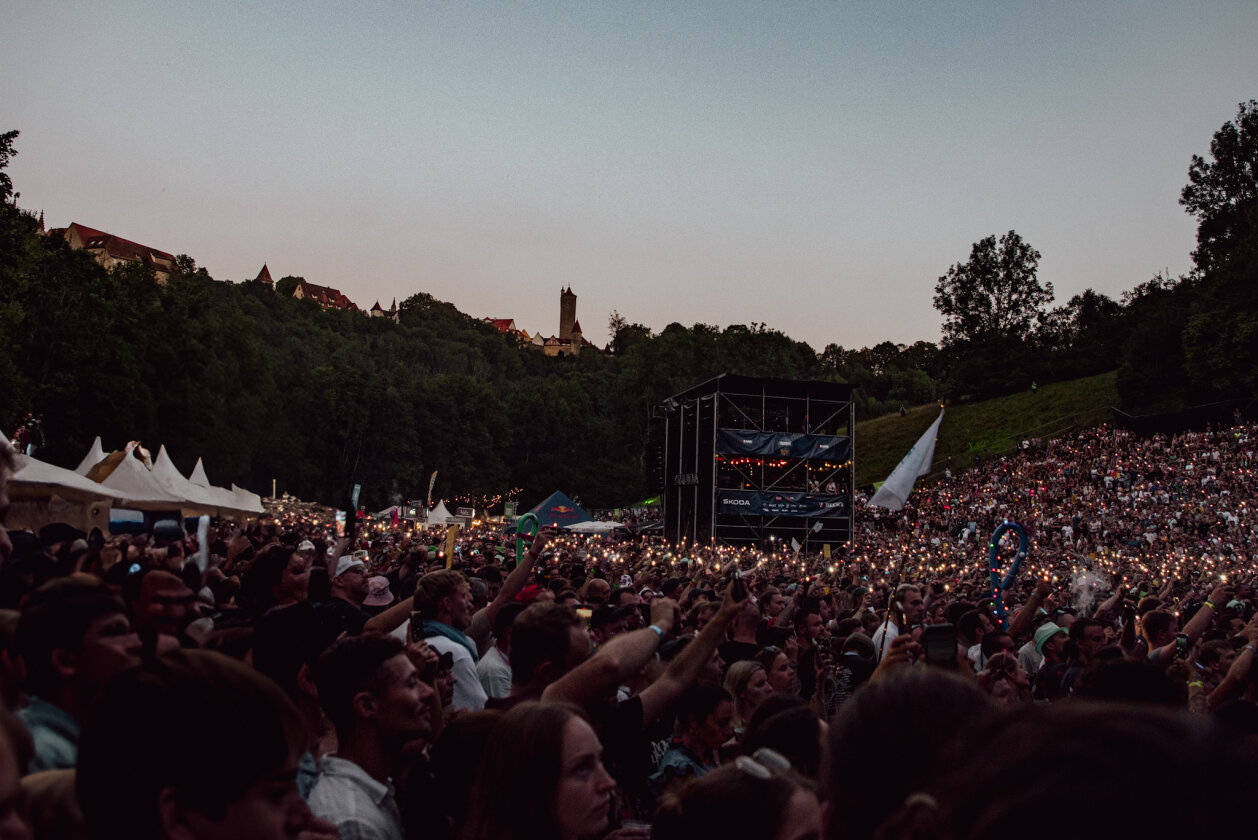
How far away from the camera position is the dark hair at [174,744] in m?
1.80

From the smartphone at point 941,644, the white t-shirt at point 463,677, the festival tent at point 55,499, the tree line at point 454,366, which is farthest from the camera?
the tree line at point 454,366

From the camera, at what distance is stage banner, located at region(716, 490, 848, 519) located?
31844mm

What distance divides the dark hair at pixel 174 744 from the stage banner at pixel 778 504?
30156mm

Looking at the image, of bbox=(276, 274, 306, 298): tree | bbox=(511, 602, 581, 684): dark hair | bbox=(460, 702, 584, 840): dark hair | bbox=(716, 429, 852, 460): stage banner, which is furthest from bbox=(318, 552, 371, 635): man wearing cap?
bbox=(276, 274, 306, 298): tree

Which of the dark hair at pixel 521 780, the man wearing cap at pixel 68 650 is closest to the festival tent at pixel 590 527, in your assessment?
the man wearing cap at pixel 68 650

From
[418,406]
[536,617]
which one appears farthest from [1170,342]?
[536,617]

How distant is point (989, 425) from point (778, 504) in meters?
32.8

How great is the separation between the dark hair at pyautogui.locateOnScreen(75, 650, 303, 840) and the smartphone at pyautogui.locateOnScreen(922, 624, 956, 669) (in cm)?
248

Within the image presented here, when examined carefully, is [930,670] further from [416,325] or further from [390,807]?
[416,325]

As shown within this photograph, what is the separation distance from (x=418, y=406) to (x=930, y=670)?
76214 mm

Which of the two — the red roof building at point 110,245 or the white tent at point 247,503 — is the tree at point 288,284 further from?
the white tent at point 247,503

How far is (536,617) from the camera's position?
3.98m

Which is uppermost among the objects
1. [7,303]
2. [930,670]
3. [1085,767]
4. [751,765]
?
[7,303]

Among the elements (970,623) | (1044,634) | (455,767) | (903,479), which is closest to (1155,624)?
(1044,634)
